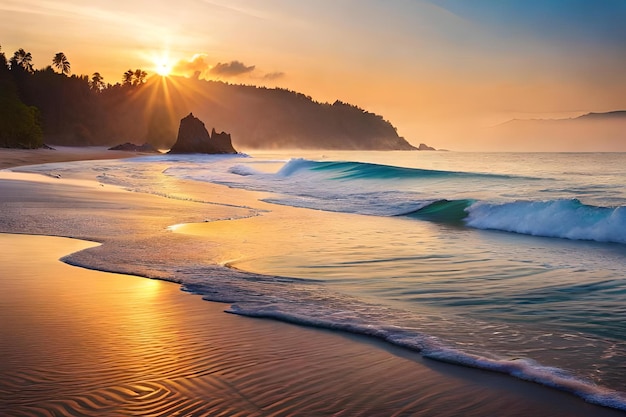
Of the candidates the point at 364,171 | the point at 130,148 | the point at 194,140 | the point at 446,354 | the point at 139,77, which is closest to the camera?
the point at 446,354

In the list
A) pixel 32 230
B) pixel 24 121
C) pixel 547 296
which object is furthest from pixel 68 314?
pixel 24 121

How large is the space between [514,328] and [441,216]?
12284mm

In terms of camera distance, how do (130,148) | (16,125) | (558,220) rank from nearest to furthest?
(558,220) → (16,125) → (130,148)

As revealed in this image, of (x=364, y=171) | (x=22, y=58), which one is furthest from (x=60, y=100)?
(x=364, y=171)

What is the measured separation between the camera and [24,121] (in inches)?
3135

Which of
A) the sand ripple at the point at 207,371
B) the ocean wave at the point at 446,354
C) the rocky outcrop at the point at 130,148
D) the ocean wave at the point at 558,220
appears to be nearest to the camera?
the sand ripple at the point at 207,371

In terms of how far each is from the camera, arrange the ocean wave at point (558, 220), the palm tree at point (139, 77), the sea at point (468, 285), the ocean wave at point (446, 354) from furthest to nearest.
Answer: the palm tree at point (139, 77) → the ocean wave at point (558, 220) → the sea at point (468, 285) → the ocean wave at point (446, 354)

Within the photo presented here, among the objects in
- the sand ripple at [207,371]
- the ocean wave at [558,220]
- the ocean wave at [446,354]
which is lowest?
the sand ripple at [207,371]

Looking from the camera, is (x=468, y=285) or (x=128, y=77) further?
(x=128, y=77)

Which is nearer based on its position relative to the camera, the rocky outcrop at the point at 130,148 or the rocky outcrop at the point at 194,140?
the rocky outcrop at the point at 194,140

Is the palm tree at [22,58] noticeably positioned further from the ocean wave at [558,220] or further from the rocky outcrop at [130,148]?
the ocean wave at [558,220]

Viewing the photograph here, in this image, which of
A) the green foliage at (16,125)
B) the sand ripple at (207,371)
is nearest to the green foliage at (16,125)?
the green foliage at (16,125)

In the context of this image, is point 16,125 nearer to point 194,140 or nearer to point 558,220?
point 194,140

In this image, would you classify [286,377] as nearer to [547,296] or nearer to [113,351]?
[113,351]
